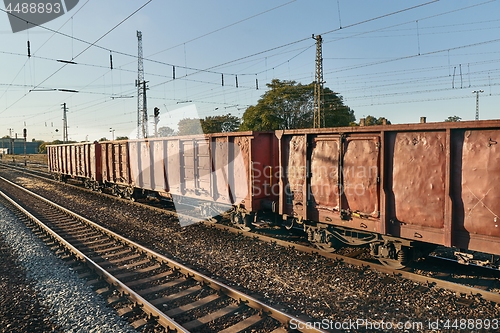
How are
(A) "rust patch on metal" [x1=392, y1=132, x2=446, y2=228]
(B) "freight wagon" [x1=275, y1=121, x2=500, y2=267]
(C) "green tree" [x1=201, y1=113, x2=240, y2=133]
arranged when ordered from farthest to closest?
(C) "green tree" [x1=201, y1=113, x2=240, y2=133] < (A) "rust patch on metal" [x1=392, y1=132, x2=446, y2=228] < (B) "freight wagon" [x1=275, y1=121, x2=500, y2=267]

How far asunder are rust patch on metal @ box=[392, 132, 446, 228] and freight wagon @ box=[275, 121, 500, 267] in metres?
0.02

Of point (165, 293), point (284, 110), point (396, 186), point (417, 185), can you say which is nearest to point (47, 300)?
point (165, 293)

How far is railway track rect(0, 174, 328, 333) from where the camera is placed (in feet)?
16.9

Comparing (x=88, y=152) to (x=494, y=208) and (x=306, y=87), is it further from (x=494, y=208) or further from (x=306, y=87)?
(x=306, y=87)

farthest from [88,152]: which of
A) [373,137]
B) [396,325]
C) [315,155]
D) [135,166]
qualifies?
[396,325]

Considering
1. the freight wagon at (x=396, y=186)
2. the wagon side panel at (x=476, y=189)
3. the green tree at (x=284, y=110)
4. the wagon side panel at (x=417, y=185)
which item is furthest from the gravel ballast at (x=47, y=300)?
the green tree at (x=284, y=110)

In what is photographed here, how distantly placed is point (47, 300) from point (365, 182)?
6575mm

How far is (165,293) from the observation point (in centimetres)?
629

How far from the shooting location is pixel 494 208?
208 inches

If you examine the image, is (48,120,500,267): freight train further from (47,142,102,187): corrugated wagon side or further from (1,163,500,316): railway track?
(47,142,102,187): corrugated wagon side

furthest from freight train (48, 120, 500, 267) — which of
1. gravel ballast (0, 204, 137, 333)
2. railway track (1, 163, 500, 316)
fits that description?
gravel ballast (0, 204, 137, 333)

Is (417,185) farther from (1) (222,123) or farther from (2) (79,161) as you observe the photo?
(1) (222,123)

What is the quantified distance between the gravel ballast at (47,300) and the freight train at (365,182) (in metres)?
4.43

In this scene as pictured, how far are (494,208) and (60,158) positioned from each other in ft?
95.5
